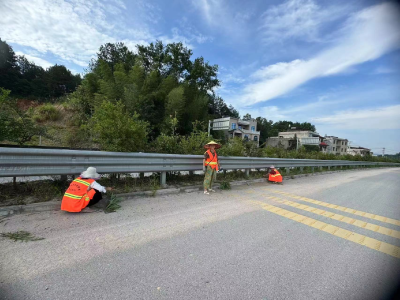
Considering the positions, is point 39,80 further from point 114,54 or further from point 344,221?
point 344,221

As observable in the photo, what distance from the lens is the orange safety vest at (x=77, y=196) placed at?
327 centimetres

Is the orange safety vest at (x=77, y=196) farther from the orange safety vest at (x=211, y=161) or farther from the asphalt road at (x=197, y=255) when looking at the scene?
the orange safety vest at (x=211, y=161)

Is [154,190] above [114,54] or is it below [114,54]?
below

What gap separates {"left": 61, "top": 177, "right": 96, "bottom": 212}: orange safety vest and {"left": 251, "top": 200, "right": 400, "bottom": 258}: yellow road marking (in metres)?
3.53

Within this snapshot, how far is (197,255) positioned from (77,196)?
223cm

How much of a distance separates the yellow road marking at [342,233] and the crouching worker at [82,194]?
345cm

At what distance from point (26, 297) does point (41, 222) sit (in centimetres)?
162

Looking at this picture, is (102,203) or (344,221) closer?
(102,203)

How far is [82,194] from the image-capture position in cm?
335

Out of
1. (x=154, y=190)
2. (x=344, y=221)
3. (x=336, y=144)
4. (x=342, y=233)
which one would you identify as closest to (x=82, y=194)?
(x=154, y=190)

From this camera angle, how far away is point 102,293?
5.60ft

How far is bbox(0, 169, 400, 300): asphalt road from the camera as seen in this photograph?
183 cm

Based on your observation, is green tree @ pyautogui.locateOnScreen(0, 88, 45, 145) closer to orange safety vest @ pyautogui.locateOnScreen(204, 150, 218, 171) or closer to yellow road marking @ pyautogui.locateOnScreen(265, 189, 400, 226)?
orange safety vest @ pyautogui.locateOnScreen(204, 150, 218, 171)

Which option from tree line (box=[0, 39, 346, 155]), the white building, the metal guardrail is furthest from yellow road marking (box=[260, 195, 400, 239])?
the white building
